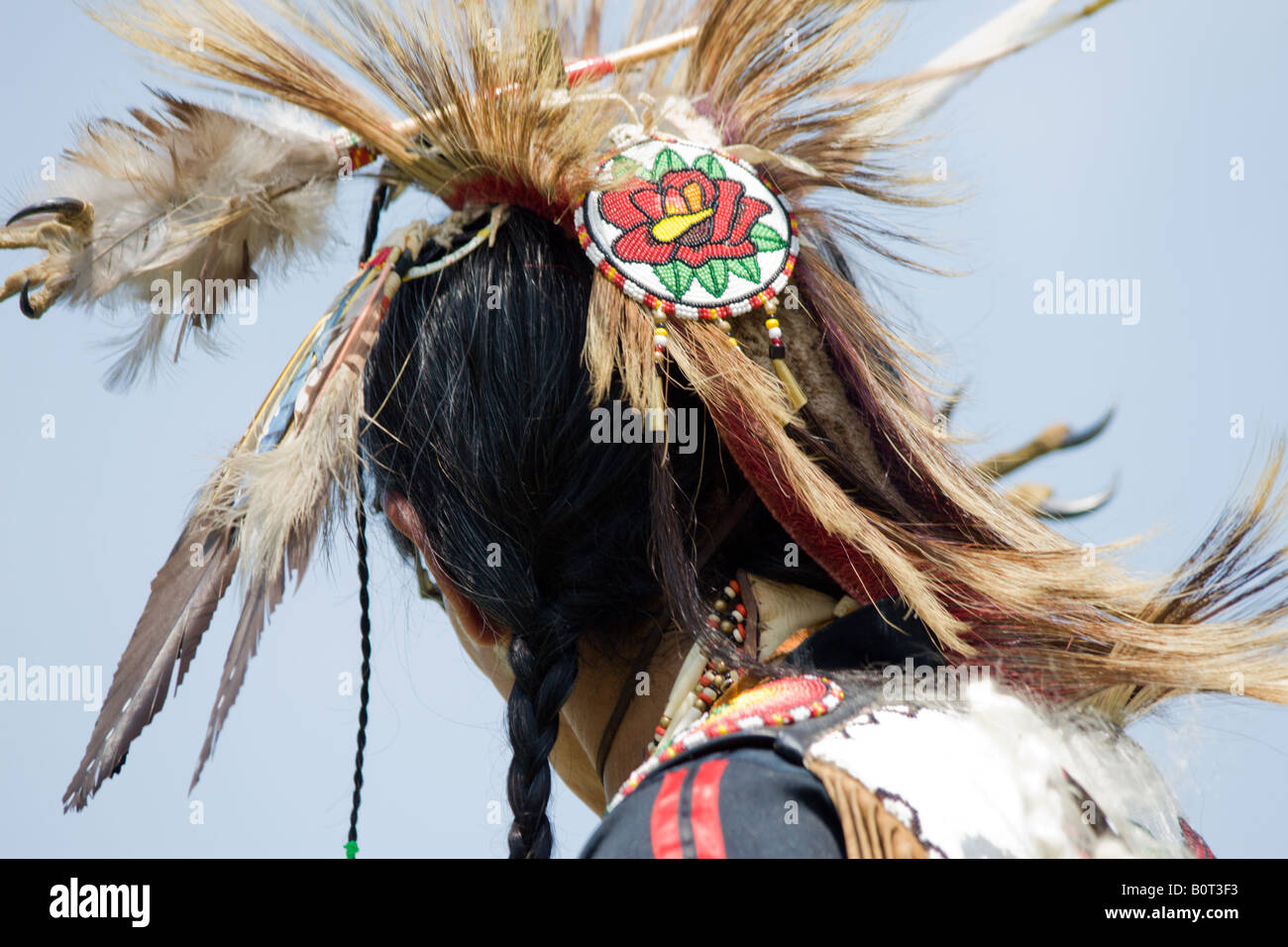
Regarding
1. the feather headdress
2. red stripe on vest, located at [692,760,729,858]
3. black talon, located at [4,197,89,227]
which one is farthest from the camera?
black talon, located at [4,197,89,227]

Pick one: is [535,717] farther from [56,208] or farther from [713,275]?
[56,208]

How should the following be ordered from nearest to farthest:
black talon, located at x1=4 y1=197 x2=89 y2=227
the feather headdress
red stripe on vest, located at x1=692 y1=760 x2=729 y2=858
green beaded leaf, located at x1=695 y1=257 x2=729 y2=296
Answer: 1. red stripe on vest, located at x1=692 y1=760 x2=729 y2=858
2. the feather headdress
3. green beaded leaf, located at x1=695 y1=257 x2=729 y2=296
4. black talon, located at x1=4 y1=197 x2=89 y2=227

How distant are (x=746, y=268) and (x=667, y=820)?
0.80 metres

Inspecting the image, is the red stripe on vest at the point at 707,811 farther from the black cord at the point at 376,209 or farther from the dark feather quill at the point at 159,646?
the black cord at the point at 376,209

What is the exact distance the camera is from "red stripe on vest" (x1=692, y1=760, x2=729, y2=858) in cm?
122

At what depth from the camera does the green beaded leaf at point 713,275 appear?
1.71 meters

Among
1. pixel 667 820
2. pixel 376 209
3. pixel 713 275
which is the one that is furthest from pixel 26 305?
pixel 667 820

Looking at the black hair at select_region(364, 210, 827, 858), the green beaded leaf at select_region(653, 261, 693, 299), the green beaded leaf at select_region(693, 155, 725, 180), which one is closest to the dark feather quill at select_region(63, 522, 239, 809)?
the black hair at select_region(364, 210, 827, 858)

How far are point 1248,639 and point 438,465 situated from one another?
1.10m

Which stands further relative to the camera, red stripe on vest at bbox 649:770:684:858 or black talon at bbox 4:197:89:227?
black talon at bbox 4:197:89:227

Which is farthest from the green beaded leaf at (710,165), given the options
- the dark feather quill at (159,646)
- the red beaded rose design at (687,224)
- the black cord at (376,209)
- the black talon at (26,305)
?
the black talon at (26,305)

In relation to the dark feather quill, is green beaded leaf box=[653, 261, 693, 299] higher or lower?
higher

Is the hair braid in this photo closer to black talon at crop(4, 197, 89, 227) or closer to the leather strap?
the leather strap

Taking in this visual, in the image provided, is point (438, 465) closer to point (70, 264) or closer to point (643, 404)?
point (643, 404)
